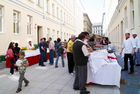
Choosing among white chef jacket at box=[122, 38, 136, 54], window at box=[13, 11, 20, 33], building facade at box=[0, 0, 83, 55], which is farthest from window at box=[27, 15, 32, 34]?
white chef jacket at box=[122, 38, 136, 54]

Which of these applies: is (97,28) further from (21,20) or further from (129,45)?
(129,45)

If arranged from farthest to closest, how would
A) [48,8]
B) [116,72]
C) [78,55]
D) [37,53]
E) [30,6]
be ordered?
[48,8], [30,6], [37,53], [116,72], [78,55]

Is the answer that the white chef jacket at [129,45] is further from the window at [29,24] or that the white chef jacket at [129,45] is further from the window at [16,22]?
the window at [29,24]

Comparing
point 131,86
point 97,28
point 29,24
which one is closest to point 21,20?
point 29,24

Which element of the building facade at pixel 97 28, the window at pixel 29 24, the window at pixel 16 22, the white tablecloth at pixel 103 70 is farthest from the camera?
the building facade at pixel 97 28

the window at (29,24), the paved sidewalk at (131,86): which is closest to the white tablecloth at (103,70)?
the paved sidewalk at (131,86)

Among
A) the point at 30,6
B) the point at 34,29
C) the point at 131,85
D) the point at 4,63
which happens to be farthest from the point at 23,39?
the point at 131,85

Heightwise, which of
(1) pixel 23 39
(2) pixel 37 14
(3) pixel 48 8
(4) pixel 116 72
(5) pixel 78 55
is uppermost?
(3) pixel 48 8

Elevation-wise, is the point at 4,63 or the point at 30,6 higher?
the point at 30,6

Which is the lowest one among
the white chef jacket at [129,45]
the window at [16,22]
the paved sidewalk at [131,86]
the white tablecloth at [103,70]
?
the paved sidewalk at [131,86]

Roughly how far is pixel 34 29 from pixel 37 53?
5855 mm

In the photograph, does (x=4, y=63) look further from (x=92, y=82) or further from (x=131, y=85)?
(x=131, y=85)

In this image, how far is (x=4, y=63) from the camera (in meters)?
8.40

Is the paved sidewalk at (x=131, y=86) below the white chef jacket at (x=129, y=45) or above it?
below
